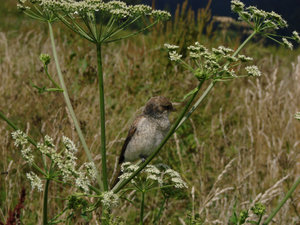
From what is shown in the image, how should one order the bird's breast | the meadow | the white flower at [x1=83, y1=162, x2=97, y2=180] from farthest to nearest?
the meadow → the bird's breast → the white flower at [x1=83, y1=162, x2=97, y2=180]

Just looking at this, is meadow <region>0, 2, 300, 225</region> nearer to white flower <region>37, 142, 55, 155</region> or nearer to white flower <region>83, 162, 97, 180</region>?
white flower <region>83, 162, 97, 180</region>

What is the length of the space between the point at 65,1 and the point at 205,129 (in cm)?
436

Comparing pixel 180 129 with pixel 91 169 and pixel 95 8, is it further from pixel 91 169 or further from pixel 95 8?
pixel 95 8

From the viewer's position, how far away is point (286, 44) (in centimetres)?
278

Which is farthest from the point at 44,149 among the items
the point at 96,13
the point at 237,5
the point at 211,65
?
the point at 237,5

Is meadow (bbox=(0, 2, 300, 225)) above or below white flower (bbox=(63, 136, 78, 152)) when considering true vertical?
below

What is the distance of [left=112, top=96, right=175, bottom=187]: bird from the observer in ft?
13.5

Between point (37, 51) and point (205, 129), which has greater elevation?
point (37, 51)

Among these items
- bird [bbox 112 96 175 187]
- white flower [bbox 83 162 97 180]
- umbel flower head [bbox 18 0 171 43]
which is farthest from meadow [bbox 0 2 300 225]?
umbel flower head [bbox 18 0 171 43]

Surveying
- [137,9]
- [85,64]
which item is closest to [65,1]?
[137,9]

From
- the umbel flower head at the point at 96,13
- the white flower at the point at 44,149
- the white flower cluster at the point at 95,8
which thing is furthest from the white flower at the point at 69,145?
the white flower cluster at the point at 95,8

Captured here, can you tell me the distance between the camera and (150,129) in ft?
13.7

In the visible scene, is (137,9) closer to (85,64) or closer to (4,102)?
(4,102)

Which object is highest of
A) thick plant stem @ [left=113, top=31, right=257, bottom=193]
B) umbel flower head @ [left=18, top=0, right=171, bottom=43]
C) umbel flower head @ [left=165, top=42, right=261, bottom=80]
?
umbel flower head @ [left=18, top=0, right=171, bottom=43]
